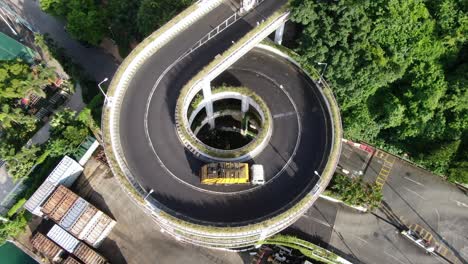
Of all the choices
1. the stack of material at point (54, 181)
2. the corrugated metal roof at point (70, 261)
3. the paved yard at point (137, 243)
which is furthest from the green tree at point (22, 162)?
the corrugated metal roof at point (70, 261)

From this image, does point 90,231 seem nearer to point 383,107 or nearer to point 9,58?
point 9,58

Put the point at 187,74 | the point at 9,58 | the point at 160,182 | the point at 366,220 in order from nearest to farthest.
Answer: the point at 160,182
the point at 187,74
the point at 366,220
the point at 9,58

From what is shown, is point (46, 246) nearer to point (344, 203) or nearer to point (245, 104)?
point (245, 104)

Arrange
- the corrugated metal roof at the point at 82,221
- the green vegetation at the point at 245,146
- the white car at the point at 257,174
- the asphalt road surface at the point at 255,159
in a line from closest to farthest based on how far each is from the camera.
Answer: the asphalt road surface at the point at 255,159, the white car at the point at 257,174, the green vegetation at the point at 245,146, the corrugated metal roof at the point at 82,221

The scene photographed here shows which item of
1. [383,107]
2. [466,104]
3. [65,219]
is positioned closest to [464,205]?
[466,104]

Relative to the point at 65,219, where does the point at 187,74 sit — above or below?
above

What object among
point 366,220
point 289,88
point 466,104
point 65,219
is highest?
point 466,104

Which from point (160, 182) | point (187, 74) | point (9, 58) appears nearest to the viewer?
point (160, 182)

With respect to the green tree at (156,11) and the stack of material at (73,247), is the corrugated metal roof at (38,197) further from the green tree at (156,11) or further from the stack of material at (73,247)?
the green tree at (156,11)
